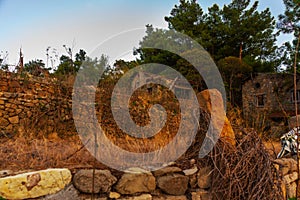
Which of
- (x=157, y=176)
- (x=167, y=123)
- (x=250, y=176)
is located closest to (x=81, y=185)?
(x=157, y=176)

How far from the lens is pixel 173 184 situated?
2.27m

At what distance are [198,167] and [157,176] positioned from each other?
0.40 meters

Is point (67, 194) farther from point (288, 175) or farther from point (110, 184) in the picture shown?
point (288, 175)

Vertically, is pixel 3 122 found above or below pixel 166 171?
above

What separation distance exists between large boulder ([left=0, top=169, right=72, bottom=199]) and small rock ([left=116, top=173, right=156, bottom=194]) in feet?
1.26

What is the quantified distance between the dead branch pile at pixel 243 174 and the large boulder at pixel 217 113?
161 millimetres

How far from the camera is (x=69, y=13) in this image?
175 inches

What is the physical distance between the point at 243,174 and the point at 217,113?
0.69 metres

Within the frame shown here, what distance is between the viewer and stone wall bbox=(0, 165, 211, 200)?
186 centimetres

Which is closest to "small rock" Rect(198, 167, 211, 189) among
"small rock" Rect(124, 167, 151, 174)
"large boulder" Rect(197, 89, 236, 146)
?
"large boulder" Rect(197, 89, 236, 146)

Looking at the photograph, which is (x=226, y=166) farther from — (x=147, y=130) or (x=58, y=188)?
(x=147, y=130)

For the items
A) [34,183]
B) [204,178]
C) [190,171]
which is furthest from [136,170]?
[34,183]

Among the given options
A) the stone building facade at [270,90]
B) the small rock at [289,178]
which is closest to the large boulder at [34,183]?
the small rock at [289,178]

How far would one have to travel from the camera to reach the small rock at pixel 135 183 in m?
2.12
